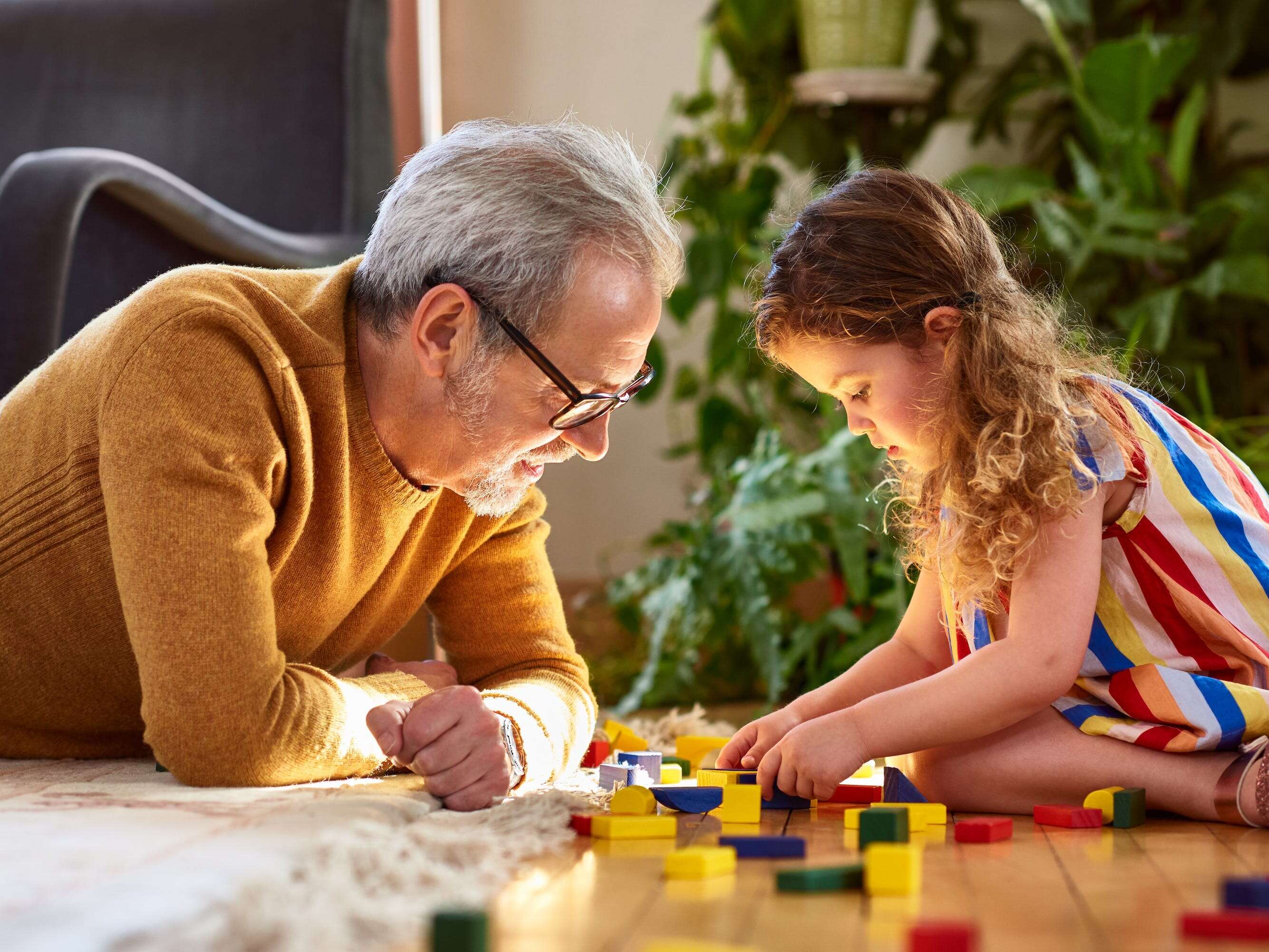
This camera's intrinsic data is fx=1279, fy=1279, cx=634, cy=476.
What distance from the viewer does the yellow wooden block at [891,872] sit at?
83 cm

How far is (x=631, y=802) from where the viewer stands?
1157 millimetres

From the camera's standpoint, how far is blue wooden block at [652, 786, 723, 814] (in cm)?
118

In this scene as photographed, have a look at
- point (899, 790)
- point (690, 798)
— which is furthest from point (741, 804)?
point (899, 790)

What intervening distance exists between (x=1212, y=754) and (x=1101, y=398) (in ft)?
1.23

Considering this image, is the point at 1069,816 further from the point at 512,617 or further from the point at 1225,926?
the point at 512,617

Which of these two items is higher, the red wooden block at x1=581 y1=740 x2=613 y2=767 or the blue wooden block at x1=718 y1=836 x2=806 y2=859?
the blue wooden block at x1=718 y1=836 x2=806 y2=859

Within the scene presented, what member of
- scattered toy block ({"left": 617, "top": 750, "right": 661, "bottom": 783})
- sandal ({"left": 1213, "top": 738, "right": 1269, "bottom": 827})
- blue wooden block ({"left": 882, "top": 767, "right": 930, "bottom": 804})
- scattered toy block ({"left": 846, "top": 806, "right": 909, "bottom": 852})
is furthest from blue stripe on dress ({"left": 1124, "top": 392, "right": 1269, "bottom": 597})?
scattered toy block ({"left": 617, "top": 750, "right": 661, "bottom": 783})

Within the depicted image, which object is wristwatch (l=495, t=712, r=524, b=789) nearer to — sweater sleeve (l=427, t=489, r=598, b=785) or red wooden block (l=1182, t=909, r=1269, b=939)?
sweater sleeve (l=427, t=489, r=598, b=785)

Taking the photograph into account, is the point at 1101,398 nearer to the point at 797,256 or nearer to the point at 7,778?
the point at 797,256

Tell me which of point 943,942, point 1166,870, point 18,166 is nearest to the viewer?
point 943,942

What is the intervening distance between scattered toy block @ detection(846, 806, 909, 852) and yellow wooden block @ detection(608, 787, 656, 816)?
0.22 m

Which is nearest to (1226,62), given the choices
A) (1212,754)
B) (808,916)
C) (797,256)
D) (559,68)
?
(559,68)

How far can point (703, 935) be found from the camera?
741 millimetres

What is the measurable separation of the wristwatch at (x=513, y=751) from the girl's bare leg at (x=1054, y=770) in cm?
42
